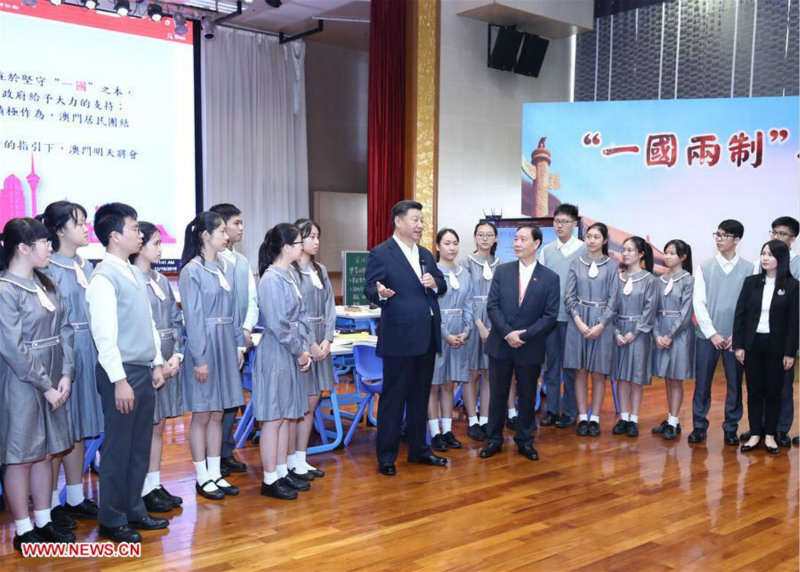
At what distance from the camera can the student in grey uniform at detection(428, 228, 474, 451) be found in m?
4.86

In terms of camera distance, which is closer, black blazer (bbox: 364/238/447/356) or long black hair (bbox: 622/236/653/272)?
black blazer (bbox: 364/238/447/356)

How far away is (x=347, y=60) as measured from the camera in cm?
1038

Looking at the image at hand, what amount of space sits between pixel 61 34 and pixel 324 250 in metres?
4.00

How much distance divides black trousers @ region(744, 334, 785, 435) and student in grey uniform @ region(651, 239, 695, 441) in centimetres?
41

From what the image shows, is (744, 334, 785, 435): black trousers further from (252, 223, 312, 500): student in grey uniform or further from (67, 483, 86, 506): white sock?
(67, 483, 86, 506): white sock

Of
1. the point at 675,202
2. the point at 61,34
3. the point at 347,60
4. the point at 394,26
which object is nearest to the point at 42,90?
the point at 61,34

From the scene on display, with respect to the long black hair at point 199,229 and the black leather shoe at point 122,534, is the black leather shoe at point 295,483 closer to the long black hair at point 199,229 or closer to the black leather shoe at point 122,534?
the black leather shoe at point 122,534

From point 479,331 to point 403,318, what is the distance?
103cm

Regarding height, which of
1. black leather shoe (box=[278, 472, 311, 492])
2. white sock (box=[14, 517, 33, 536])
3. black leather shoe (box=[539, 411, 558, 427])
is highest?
white sock (box=[14, 517, 33, 536])

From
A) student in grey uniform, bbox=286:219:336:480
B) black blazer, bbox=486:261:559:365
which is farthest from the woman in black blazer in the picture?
student in grey uniform, bbox=286:219:336:480

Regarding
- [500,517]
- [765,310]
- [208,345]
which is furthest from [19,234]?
[765,310]

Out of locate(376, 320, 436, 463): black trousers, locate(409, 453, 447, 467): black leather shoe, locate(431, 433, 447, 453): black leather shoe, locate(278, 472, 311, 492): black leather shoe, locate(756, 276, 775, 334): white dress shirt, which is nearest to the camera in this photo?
locate(278, 472, 311, 492): black leather shoe

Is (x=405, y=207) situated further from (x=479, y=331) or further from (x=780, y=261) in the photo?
(x=780, y=261)

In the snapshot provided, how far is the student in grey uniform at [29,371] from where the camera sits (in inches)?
113
